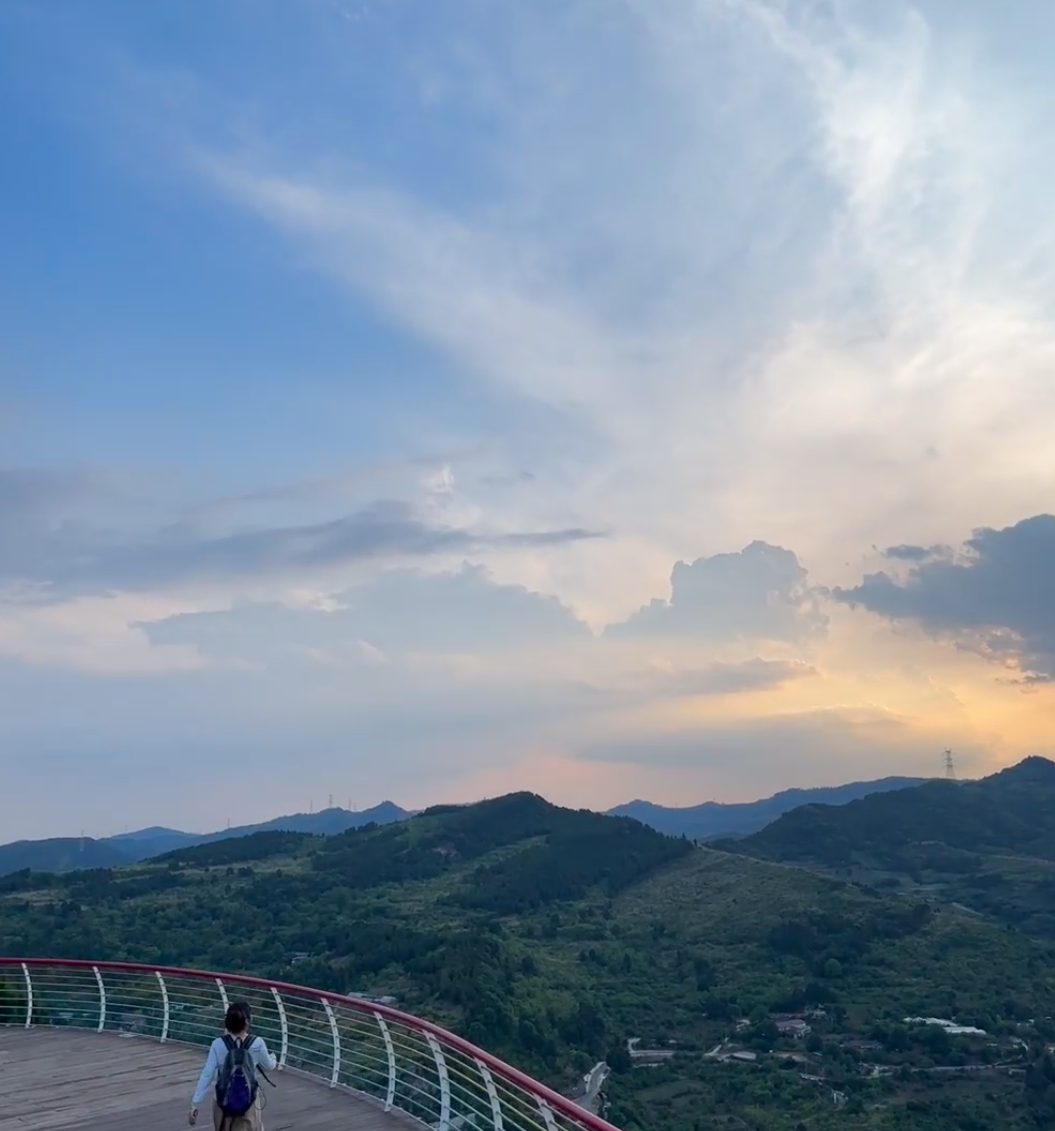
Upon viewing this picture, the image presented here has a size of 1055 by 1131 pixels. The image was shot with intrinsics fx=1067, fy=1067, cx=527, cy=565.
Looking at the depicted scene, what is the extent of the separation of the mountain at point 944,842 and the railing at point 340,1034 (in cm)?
10427

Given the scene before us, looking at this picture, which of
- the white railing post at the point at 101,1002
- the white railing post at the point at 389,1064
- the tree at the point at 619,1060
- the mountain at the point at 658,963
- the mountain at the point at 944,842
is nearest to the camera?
the white railing post at the point at 389,1064

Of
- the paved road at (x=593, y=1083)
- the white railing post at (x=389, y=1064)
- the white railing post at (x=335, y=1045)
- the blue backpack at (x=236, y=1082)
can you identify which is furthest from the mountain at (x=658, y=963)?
the blue backpack at (x=236, y=1082)

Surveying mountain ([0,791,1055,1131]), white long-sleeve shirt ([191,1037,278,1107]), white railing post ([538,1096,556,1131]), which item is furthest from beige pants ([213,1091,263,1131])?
mountain ([0,791,1055,1131])

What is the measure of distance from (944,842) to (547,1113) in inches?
6132

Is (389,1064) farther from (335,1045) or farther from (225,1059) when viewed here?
(225,1059)

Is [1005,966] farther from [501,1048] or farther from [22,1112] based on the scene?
[22,1112]

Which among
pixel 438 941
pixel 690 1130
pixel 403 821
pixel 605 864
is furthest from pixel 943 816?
pixel 690 1130

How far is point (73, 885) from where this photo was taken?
343 ft

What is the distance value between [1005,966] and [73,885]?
274ft

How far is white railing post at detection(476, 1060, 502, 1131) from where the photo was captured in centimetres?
687

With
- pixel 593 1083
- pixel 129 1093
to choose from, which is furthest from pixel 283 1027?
pixel 593 1083

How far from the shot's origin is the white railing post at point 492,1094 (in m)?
6.87

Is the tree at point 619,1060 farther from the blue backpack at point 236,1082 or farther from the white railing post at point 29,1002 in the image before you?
the blue backpack at point 236,1082

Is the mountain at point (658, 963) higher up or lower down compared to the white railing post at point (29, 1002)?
lower down
